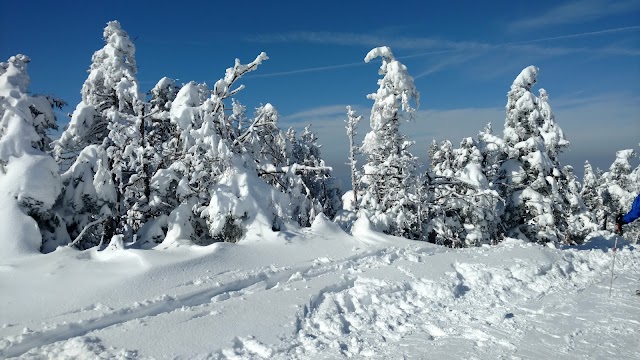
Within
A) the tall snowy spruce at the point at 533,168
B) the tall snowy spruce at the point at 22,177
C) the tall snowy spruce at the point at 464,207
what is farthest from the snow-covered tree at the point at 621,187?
the tall snowy spruce at the point at 22,177

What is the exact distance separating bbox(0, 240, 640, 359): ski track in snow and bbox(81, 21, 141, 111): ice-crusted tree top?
8.76 meters

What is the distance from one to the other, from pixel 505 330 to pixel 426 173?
12677 millimetres

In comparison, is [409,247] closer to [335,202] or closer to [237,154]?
[237,154]

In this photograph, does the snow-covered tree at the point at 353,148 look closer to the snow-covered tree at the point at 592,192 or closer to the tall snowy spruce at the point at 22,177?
the tall snowy spruce at the point at 22,177

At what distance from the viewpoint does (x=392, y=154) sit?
18172mm

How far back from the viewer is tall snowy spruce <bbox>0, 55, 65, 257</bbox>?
8.92m

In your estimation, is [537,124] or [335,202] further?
[335,202]

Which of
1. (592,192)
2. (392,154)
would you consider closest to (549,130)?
(392,154)

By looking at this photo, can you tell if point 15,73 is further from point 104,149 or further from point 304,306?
point 304,306

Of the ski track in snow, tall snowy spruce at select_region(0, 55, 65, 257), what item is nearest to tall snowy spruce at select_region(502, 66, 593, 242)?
the ski track in snow

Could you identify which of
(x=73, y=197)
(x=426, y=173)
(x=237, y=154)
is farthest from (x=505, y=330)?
(x=426, y=173)

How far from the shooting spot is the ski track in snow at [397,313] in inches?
221

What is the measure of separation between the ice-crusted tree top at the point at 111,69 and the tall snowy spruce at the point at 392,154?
9.97m

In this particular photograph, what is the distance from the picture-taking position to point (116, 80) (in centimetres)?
1343
